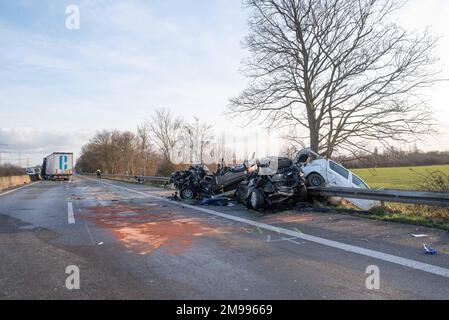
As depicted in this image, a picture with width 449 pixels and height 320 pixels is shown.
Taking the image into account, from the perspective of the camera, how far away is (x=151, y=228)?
359 inches

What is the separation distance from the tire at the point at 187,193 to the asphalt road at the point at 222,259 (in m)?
5.96

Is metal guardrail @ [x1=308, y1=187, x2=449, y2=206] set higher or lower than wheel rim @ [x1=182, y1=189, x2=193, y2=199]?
higher

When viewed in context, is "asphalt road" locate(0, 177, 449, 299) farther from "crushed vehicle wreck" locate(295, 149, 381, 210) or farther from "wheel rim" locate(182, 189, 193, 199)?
"wheel rim" locate(182, 189, 193, 199)

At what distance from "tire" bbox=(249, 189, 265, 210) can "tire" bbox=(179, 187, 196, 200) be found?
503 cm

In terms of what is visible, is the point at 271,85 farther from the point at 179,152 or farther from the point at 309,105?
the point at 179,152

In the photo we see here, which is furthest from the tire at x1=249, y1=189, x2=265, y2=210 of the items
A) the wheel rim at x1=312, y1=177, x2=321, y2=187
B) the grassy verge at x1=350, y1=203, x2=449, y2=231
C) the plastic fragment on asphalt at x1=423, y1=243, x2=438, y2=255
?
the plastic fragment on asphalt at x1=423, y1=243, x2=438, y2=255

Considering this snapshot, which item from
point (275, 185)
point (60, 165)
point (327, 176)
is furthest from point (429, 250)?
point (60, 165)

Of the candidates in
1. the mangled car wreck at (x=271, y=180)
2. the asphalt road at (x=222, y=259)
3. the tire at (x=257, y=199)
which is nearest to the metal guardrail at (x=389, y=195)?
the mangled car wreck at (x=271, y=180)

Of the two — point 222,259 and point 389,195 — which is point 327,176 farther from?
point 222,259

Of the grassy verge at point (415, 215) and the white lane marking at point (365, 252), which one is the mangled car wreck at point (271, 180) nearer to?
the grassy verge at point (415, 215)

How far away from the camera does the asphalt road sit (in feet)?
14.9

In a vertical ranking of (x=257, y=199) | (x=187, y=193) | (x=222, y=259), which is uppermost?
(x=257, y=199)

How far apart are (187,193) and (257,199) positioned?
5.47 meters
